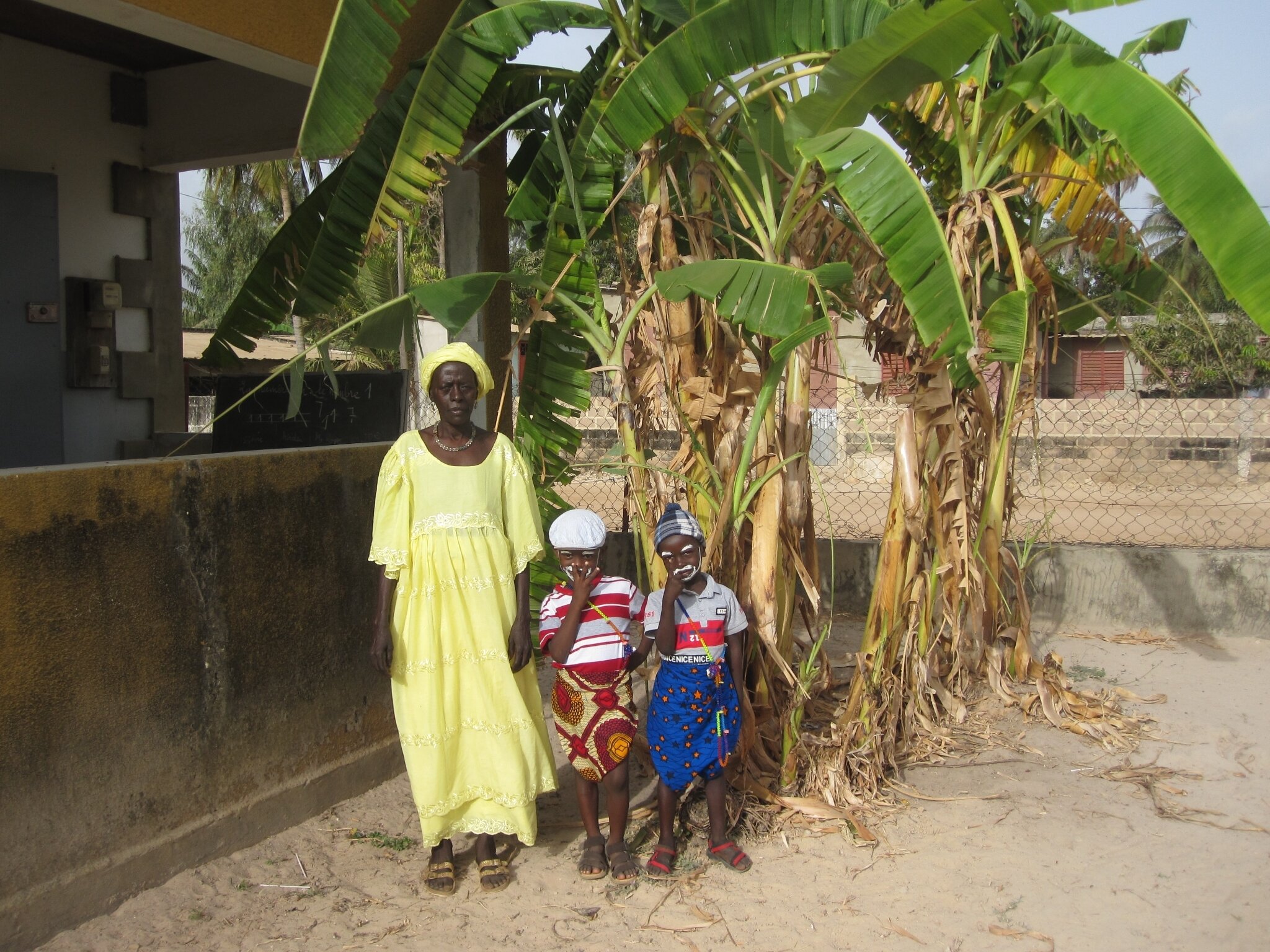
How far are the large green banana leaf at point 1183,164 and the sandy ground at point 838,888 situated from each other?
178 centimetres

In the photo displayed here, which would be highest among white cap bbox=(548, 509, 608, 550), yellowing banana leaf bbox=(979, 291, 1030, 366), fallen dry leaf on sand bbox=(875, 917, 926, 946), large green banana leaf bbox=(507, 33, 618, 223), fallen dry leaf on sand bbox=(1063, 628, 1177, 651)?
large green banana leaf bbox=(507, 33, 618, 223)

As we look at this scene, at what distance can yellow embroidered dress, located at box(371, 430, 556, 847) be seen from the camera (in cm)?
327

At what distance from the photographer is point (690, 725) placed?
332cm

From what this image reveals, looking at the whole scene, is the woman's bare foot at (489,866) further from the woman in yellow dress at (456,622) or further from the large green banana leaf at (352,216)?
the large green banana leaf at (352,216)

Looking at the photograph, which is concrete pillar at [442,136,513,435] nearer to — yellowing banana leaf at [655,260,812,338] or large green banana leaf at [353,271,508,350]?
large green banana leaf at [353,271,508,350]

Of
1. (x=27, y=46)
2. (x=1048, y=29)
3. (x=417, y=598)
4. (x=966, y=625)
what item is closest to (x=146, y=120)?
(x=27, y=46)

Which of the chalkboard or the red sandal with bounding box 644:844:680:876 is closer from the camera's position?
the red sandal with bounding box 644:844:680:876

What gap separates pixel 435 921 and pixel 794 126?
2.83 meters

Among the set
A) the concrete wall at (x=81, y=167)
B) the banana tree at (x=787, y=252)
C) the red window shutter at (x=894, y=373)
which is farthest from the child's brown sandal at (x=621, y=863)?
the concrete wall at (x=81, y=167)

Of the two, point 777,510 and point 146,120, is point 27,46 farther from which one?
point 777,510

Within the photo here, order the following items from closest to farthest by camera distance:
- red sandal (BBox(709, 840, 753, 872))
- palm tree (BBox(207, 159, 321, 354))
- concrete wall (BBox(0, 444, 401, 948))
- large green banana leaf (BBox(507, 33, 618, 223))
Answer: concrete wall (BBox(0, 444, 401, 948)), red sandal (BBox(709, 840, 753, 872)), large green banana leaf (BBox(507, 33, 618, 223)), palm tree (BBox(207, 159, 321, 354))

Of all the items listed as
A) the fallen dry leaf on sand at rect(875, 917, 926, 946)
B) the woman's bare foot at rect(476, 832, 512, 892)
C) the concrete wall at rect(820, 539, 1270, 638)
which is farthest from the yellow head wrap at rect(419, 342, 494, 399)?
the concrete wall at rect(820, 539, 1270, 638)

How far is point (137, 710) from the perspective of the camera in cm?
312

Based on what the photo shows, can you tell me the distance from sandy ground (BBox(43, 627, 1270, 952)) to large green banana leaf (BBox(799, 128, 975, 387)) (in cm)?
170
